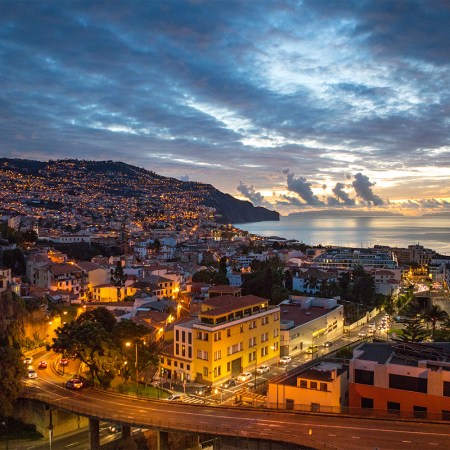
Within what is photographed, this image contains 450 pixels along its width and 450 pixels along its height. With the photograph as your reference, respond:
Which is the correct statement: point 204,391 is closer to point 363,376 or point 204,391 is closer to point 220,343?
point 220,343

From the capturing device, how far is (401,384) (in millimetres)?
19812

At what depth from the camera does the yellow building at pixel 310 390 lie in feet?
67.4

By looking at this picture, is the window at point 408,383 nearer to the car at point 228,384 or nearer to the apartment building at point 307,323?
the car at point 228,384

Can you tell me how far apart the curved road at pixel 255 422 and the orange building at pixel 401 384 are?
1814 millimetres

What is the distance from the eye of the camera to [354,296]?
5131 centimetres

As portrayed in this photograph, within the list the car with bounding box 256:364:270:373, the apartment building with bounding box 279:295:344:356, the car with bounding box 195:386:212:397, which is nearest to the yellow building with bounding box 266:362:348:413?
the car with bounding box 195:386:212:397

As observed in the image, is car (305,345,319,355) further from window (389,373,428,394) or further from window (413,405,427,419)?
window (413,405,427,419)

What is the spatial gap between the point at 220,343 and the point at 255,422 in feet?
32.3

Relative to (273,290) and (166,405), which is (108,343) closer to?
(166,405)

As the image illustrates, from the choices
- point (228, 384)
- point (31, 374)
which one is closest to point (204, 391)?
point (228, 384)

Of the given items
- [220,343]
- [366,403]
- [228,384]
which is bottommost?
[228,384]

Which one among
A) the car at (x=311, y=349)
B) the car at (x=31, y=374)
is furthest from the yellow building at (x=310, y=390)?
the car at (x=31, y=374)

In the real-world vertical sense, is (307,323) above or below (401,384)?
below

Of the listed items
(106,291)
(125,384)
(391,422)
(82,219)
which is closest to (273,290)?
(106,291)
